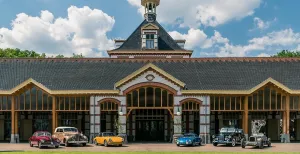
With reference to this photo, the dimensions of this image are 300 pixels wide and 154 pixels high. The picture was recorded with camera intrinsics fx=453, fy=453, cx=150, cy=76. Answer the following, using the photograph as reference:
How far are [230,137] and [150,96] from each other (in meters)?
8.89

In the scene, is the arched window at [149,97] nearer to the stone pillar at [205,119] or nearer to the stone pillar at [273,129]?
the stone pillar at [205,119]

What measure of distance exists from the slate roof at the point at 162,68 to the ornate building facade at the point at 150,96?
0.10 meters

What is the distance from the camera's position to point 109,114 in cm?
4488

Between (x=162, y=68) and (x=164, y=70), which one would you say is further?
(x=162, y=68)

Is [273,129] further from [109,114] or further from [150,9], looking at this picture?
[150,9]

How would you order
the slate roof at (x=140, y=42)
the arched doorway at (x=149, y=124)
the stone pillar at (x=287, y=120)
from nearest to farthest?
the stone pillar at (x=287, y=120) < the arched doorway at (x=149, y=124) < the slate roof at (x=140, y=42)

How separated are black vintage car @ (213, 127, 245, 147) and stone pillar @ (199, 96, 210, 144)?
Answer: 12.7 ft

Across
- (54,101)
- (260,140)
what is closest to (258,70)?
(260,140)

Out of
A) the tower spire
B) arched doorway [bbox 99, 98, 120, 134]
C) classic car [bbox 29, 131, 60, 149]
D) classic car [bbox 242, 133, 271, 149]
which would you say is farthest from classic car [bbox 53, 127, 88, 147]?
the tower spire

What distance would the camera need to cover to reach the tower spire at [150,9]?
61781mm

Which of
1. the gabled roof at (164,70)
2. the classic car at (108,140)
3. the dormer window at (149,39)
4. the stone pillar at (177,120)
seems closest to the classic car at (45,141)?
the classic car at (108,140)

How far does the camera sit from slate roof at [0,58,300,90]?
44812 millimetres

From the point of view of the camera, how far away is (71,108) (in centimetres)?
4306

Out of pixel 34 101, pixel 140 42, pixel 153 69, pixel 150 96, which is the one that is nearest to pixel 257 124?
pixel 150 96
